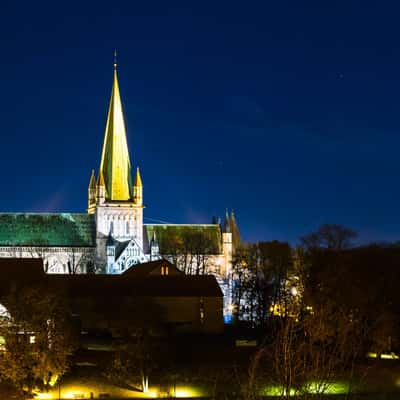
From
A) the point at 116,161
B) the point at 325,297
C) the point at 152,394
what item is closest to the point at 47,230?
the point at 116,161

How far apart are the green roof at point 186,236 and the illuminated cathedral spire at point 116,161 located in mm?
7204

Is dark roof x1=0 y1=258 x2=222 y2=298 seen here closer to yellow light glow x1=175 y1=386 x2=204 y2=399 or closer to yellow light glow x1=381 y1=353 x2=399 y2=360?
yellow light glow x1=381 y1=353 x2=399 y2=360

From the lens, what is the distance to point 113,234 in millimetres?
126062

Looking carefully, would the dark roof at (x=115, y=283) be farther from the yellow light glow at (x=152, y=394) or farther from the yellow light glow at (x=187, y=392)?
the yellow light glow at (x=187, y=392)

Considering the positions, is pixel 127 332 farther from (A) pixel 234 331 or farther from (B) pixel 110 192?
(B) pixel 110 192

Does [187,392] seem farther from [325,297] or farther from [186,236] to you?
[186,236]

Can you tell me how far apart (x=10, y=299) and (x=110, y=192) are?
7803cm

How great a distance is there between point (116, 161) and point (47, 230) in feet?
47.3

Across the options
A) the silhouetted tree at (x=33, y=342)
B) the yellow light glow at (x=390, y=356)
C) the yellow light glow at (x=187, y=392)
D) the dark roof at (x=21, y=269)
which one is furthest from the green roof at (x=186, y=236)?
the yellow light glow at (x=187, y=392)

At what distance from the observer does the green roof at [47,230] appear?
126 meters

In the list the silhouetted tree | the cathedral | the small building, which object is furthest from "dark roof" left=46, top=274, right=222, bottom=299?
the cathedral

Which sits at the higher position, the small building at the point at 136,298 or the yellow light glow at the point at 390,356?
the small building at the point at 136,298

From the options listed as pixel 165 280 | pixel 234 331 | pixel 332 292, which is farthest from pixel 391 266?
pixel 165 280

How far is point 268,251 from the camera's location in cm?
9756
